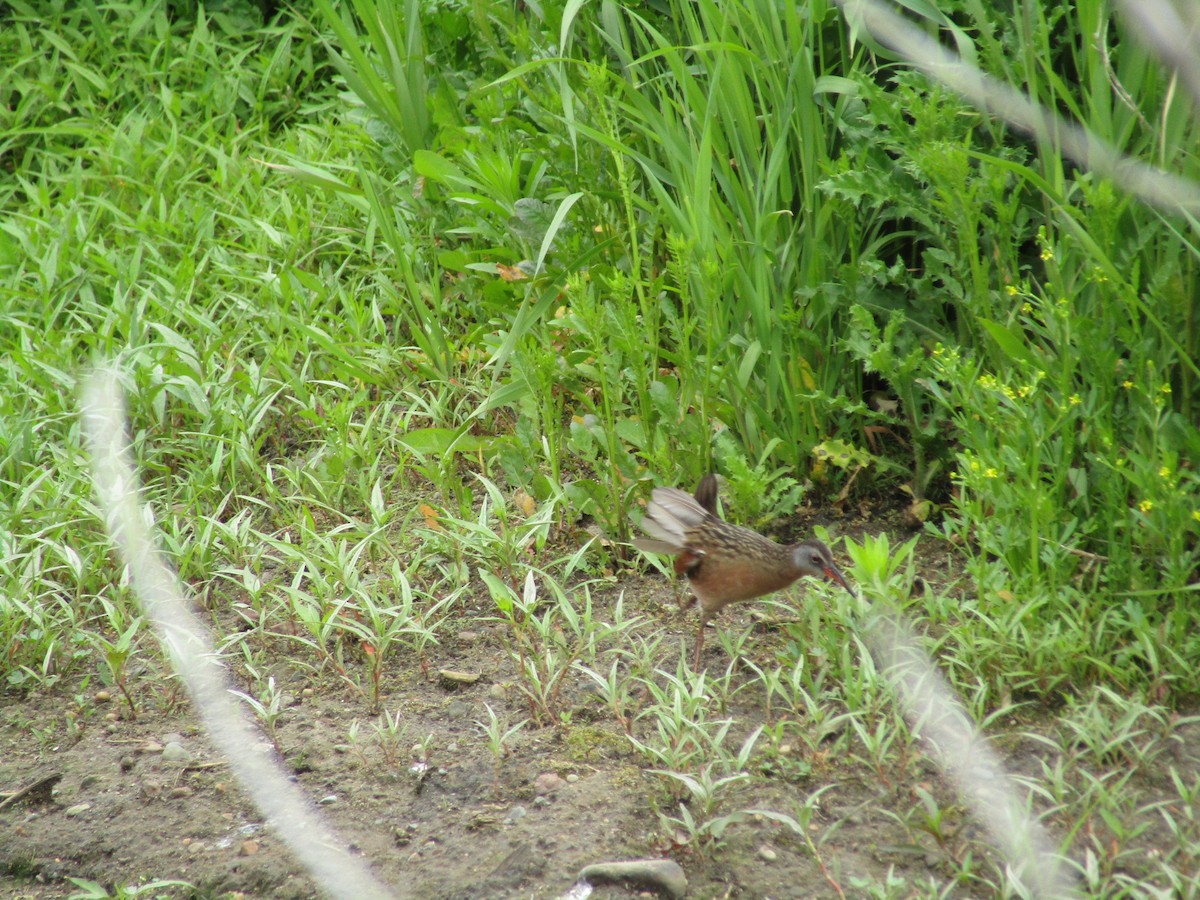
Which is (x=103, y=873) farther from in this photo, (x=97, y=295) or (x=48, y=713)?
(x=97, y=295)

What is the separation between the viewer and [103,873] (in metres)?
2.78

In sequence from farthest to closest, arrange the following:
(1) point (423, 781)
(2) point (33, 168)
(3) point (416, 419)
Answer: (2) point (33, 168) → (3) point (416, 419) → (1) point (423, 781)

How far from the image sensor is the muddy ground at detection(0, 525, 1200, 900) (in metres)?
2.60

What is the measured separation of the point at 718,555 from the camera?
3207 mm

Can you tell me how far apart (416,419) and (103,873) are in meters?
2.10

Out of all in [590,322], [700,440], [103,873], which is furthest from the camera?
[700,440]

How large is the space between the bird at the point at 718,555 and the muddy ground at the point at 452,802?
0.23 metres

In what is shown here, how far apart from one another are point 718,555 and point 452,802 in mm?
902

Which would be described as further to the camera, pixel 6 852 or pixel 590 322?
pixel 590 322

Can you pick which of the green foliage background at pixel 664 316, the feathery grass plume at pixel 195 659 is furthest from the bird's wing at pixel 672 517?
the feathery grass plume at pixel 195 659

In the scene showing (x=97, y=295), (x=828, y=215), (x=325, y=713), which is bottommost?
(x=325, y=713)

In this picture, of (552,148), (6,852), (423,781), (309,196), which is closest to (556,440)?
(552,148)

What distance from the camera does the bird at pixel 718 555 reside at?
317cm

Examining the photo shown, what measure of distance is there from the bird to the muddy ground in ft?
0.76
